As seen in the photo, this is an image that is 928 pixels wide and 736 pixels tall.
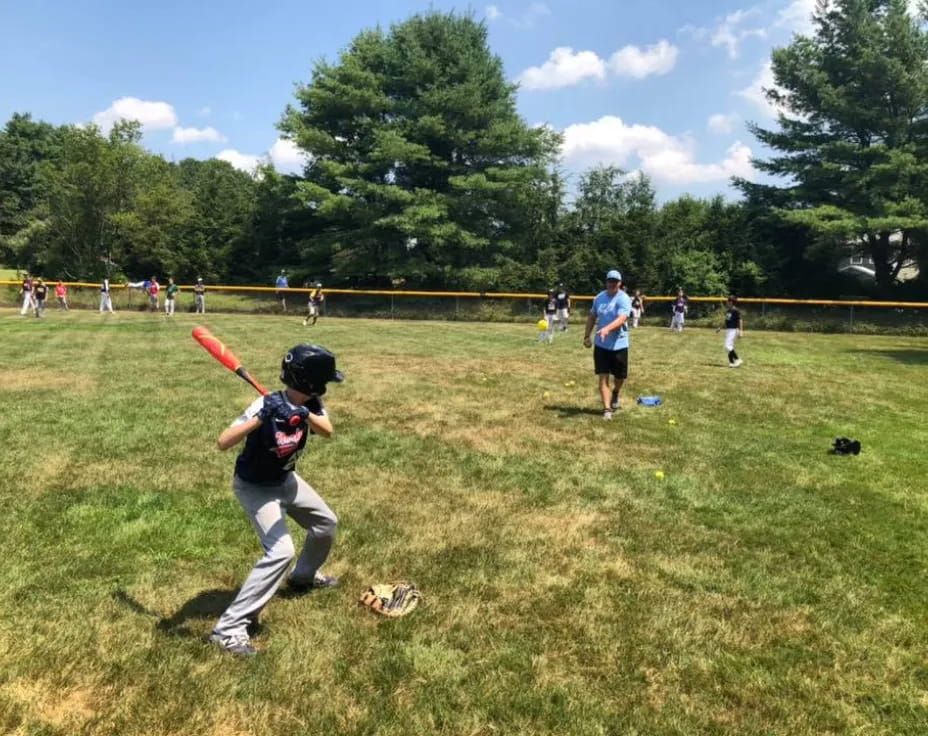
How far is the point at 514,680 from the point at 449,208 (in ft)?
125

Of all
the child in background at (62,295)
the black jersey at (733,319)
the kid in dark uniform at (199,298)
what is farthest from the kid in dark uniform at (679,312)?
the child in background at (62,295)

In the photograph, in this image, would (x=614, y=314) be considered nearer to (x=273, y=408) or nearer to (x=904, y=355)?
(x=273, y=408)

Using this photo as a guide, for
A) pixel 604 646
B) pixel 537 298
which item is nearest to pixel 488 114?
pixel 537 298

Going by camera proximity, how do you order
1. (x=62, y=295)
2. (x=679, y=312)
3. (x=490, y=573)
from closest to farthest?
1. (x=490, y=573)
2. (x=679, y=312)
3. (x=62, y=295)

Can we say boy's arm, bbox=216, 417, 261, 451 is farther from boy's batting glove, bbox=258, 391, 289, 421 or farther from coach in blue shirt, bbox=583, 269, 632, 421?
coach in blue shirt, bbox=583, 269, 632, 421

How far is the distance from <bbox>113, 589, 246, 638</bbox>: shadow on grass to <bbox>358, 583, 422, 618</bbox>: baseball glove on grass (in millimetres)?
972

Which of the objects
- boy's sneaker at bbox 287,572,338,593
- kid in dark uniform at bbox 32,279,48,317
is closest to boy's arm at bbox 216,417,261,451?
boy's sneaker at bbox 287,572,338,593

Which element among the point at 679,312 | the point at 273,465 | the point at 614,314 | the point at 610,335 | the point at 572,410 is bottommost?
the point at 572,410

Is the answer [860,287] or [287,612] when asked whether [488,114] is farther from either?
[287,612]

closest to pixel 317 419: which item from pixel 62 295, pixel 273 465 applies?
pixel 273 465

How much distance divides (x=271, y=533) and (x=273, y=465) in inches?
16.7

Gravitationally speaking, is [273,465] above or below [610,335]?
below

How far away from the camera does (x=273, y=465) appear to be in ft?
14.2

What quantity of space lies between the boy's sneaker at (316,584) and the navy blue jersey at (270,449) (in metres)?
1.00
